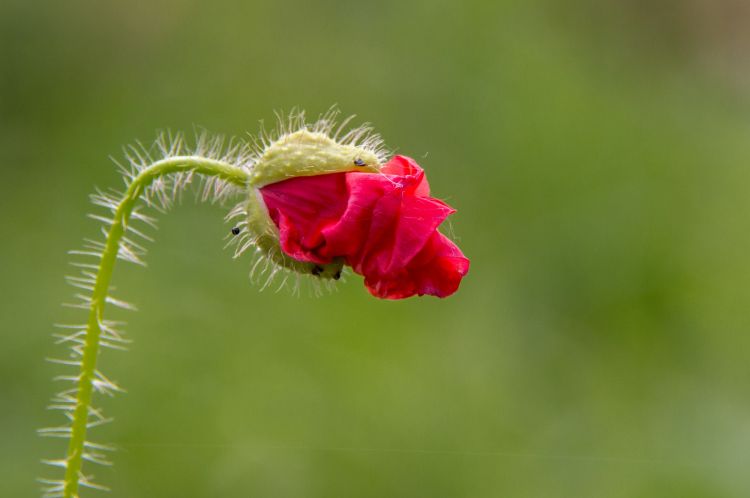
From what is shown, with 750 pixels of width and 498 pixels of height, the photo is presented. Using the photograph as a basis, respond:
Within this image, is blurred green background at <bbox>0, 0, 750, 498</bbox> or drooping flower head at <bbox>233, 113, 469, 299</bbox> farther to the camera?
blurred green background at <bbox>0, 0, 750, 498</bbox>

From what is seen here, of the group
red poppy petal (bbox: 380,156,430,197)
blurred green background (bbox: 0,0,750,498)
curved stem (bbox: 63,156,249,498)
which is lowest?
curved stem (bbox: 63,156,249,498)

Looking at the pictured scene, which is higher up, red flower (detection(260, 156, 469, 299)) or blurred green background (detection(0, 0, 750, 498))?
blurred green background (detection(0, 0, 750, 498))

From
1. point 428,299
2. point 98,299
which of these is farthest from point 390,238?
point 428,299

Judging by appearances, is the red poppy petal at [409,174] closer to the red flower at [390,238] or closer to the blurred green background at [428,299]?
the red flower at [390,238]

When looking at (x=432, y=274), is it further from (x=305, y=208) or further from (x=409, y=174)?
(x=305, y=208)

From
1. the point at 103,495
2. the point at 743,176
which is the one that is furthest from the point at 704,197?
the point at 103,495

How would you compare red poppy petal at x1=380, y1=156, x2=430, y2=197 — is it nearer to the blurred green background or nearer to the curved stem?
the curved stem

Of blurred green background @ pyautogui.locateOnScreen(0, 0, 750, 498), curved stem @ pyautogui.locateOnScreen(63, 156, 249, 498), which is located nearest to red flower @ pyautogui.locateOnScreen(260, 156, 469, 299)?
curved stem @ pyautogui.locateOnScreen(63, 156, 249, 498)

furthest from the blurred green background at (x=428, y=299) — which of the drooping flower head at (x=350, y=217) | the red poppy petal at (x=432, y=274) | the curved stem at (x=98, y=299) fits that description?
the red poppy petal at (x=432, y=274)
